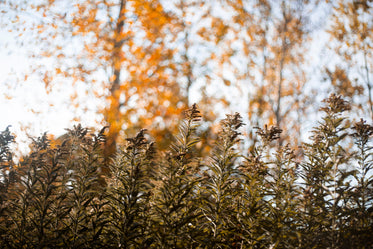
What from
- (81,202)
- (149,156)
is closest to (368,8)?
(149,156)

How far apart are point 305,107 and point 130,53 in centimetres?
677

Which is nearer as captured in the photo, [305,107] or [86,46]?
[86,46]

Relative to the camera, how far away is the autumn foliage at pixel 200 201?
69.9 inches

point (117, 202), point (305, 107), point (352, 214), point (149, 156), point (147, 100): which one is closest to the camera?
point (352, 214)

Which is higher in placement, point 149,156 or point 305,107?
point 305,107

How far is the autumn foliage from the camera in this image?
69.9 inches

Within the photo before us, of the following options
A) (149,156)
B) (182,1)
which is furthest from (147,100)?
(149,156)

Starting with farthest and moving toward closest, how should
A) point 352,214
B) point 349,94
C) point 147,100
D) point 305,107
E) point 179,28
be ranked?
point 305,107 < point 349,94 < point 179,28 < point 147,100 < point 352,214

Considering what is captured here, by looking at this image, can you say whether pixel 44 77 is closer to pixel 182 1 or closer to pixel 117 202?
pixel 182 1

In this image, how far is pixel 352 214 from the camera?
179cm

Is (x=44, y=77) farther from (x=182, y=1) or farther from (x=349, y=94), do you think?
(x=349, y=94)

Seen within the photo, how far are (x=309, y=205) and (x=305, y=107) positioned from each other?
30.9 feet

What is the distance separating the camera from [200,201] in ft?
6.52

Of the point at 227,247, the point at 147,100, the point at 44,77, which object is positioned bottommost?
the point at 227,247
